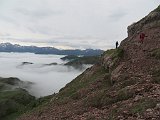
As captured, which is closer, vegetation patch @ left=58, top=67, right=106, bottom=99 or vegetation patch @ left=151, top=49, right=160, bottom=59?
vegetation patch @ left=151, top=49, right=160, bottom=59

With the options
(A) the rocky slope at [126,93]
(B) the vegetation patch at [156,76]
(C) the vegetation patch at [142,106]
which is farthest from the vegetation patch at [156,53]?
(C) the vegetation patch at [142,106]

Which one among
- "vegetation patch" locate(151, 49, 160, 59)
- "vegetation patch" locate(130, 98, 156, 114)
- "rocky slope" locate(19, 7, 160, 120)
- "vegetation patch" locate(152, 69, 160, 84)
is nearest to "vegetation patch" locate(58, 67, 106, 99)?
"rocky slope" locate(19, 7, 160, 120)

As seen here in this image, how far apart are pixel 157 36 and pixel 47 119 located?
25.5 meters

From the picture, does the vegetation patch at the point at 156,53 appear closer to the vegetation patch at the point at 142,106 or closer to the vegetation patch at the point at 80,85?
the vegetation patch at the point at 80,85

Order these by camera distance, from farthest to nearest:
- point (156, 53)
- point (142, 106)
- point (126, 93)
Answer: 1. point (156, 53)
2. point (126, 93)
3. point (142, 106)

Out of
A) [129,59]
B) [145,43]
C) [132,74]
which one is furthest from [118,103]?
[145,43]

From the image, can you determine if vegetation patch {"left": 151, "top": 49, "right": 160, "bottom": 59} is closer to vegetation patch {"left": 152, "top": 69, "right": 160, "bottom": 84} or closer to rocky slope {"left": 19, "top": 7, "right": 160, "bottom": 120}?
rocky slope {"left": 19, "top": 7, "right": 160, "bottom": 120}

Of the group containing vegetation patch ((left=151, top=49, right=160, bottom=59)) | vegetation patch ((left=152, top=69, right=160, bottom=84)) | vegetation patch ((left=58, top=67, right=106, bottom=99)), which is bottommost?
vegetation patch ((left=58, top=67, right=106, bottom=99))

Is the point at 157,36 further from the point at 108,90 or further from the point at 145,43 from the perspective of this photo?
the point at 108,90

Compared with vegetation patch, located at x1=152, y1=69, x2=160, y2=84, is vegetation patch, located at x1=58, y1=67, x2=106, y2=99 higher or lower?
→ lower

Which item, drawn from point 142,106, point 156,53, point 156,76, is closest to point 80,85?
point 156,53

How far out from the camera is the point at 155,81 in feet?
106

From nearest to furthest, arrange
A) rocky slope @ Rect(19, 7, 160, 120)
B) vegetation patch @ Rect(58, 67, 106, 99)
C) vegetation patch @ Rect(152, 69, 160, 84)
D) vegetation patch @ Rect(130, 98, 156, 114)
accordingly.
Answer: vegetation patch @ Rect(130, 98, 156, 114) → rocky slope @ Rect(19, 7, 160, 120) → vegetation patch @ Rect(152, 69, 160, 84) → vegetation patch @ Rect(58, 67, 106, 99)

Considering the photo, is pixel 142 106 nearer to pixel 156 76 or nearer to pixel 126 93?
pixel 126 93
